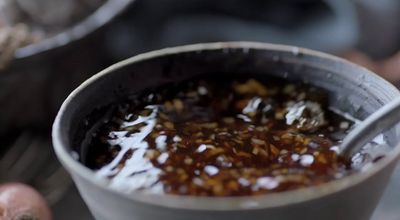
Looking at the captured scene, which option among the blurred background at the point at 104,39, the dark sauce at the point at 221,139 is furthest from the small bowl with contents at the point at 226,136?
the blurred background at the point at 104,39

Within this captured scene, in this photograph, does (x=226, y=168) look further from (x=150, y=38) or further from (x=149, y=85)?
(x=150, y=38)

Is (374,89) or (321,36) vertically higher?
(374,89)

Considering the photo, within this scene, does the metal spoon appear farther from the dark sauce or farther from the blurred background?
the blurred background

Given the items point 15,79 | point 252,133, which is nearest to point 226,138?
point 252,133

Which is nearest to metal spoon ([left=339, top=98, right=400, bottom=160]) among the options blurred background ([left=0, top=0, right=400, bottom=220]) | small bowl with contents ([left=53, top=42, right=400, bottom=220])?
small bowl with contents ([left=53, top=42, right=400, bottom=220])

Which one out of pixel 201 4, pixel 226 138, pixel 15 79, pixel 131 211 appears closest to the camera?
pixel 131 211

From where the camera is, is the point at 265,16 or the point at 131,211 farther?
the point at 265,16

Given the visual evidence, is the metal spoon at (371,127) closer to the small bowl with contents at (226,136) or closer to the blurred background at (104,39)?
→ the small bowl with contents at (226,136)
